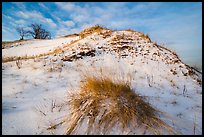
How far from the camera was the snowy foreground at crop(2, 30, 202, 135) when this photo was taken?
2759 mm

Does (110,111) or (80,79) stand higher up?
(80,79)

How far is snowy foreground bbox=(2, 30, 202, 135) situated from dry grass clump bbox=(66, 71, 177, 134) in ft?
0.40

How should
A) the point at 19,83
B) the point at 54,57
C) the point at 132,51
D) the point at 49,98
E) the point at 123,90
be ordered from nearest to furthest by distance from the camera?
the point at 123,90 → the point at 49,98 → the point at 19,83 → the point at 54,57 → the point at 132,51

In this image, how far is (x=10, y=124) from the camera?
104 inches

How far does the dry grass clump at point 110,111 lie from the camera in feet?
8.26

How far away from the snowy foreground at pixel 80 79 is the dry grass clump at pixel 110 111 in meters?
0.12

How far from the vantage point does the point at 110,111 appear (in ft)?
8.64

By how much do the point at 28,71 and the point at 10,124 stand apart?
1.99 meters

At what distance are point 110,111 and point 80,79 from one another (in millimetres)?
1609

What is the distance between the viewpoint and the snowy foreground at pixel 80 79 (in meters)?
2.76

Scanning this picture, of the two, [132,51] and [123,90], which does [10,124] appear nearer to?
[123,90]

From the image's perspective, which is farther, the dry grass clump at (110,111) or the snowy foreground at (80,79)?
the snowy foreground at (80,79)

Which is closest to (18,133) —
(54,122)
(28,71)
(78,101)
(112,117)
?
(54,122)

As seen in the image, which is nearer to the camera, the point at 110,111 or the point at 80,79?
the point at 110,111
